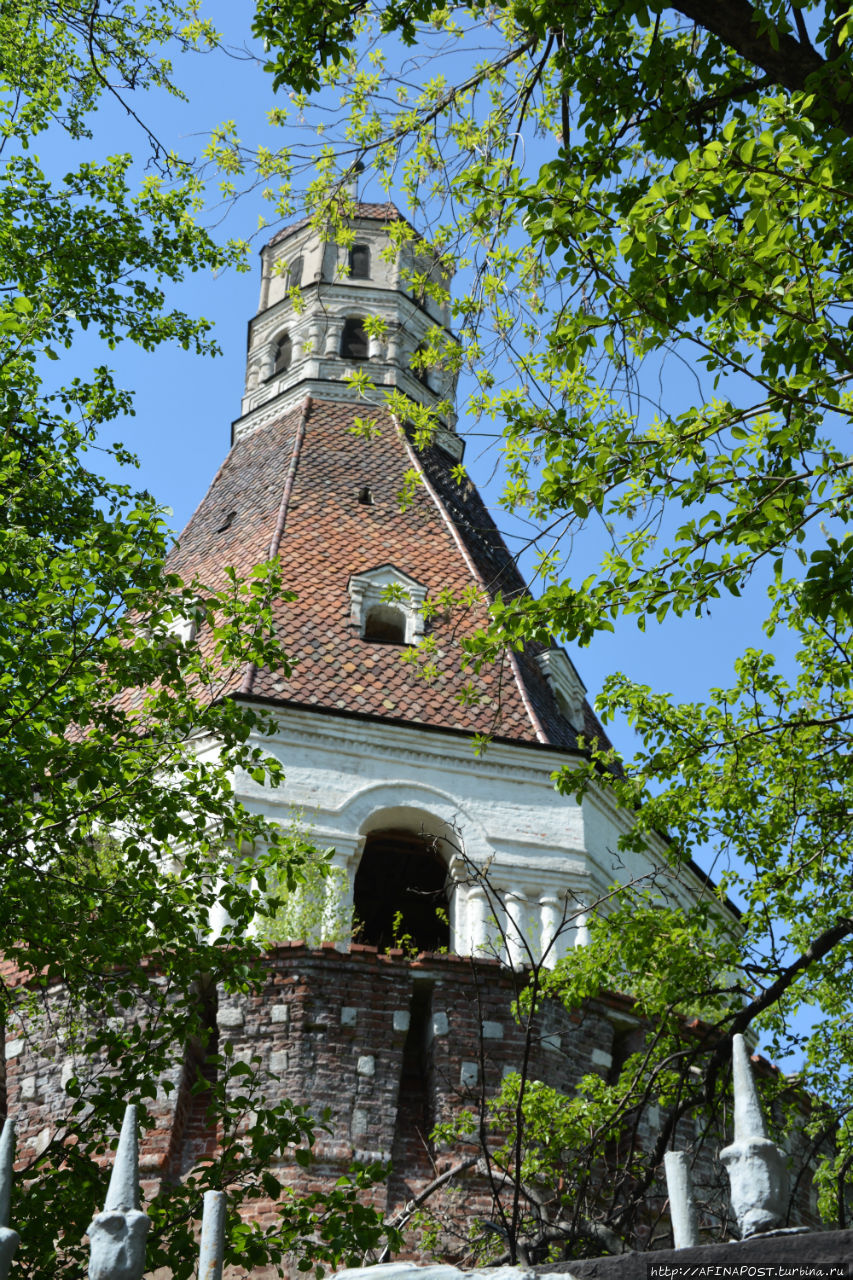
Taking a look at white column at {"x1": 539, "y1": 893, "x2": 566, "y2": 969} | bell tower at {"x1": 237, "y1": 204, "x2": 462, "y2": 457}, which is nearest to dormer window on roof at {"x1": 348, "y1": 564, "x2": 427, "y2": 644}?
white column at {"x1": 539, "y1": 893, "x2": 566, "y2": 969}

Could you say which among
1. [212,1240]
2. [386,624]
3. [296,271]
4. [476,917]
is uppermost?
[296,271]

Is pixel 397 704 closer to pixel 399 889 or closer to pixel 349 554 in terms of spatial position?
pixel 399 889

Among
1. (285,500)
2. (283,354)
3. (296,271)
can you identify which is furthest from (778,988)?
(296,271)

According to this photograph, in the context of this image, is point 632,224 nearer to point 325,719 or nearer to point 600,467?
point 600,467

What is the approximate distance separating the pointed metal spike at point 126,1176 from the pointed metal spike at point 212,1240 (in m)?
0.19

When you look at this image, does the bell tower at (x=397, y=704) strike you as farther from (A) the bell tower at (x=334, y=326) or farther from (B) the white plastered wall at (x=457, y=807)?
(A) the bell tower at (x=334, y=326)

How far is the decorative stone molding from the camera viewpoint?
1842 centimetres

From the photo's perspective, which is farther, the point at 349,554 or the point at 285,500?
the point at 285,500

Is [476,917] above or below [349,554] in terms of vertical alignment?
below

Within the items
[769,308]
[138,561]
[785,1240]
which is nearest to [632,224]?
[769,308]

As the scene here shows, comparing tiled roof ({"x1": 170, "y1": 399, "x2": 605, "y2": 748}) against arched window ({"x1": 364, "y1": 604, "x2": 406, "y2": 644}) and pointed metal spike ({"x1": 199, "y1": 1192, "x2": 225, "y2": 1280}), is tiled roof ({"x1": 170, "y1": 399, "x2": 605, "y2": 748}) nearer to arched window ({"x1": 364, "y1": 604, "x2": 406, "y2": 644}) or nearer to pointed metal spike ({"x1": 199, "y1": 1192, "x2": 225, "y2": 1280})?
arched window ({"x1": 364, "y1": 604, "x2": 406, "y2": 644})

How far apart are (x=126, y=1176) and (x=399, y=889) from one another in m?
14.1

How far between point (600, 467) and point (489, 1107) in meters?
5.47

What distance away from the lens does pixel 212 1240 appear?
358 cm
